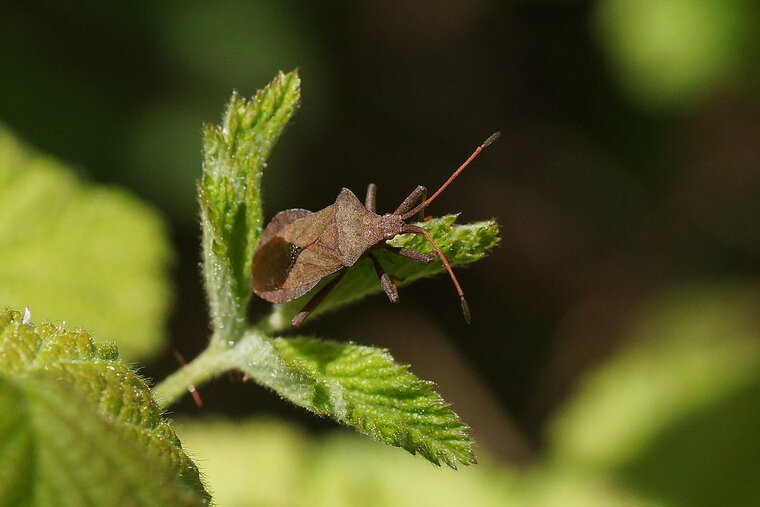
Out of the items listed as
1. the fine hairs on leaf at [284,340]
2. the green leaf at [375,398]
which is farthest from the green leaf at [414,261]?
the green leaf at [375,398]

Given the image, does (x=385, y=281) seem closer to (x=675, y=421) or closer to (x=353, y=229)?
(x=353, y=229)

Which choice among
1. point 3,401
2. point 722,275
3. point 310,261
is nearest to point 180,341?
point 310,261

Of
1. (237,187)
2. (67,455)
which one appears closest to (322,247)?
(237,187)

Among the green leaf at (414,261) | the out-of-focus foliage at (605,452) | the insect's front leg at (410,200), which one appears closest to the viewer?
the green leaf at (414,261)

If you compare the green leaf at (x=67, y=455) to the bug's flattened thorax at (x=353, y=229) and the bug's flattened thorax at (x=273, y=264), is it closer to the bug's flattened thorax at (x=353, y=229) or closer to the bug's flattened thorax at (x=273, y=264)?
the bug's flattened thorax at (x=273, y=264)

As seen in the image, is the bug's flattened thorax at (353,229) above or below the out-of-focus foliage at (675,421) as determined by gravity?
below
